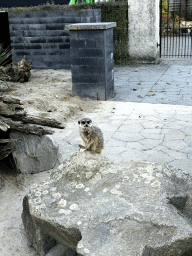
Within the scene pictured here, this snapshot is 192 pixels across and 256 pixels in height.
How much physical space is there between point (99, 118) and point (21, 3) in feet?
29.4

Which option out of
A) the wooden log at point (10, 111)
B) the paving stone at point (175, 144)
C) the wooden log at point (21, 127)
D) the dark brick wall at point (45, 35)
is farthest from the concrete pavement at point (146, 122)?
the dark brick wall at point (45, 35)

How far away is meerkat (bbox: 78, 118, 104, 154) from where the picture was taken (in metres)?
3.19

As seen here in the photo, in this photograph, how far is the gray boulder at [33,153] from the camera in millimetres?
3920

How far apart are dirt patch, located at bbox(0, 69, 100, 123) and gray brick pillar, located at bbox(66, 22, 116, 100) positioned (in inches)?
10.8

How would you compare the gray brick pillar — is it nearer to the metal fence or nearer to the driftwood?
the driftwood

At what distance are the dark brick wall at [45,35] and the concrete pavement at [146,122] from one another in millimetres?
2164

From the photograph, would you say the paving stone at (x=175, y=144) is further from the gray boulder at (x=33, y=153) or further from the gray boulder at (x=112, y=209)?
the gray boulder at (x=112, y=209)

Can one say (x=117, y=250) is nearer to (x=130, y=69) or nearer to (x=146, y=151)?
(x=146, y=151)

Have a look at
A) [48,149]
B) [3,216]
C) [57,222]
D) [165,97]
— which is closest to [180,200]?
[57,222]

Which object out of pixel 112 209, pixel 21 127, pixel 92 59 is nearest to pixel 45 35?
pixel 92 59

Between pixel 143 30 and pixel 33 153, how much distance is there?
7.86 m

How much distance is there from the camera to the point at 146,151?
15.0 feet

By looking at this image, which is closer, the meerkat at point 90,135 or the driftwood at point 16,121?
the meerkat at point 90,135

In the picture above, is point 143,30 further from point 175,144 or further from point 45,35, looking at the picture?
point 175,144
